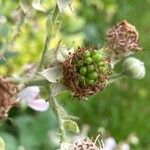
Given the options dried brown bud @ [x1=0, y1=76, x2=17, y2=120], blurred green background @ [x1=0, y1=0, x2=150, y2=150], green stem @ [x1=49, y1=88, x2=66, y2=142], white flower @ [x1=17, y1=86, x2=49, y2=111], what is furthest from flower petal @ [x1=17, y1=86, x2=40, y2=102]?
blurred green background @ [x1=0, y1=0, x2=150, y2=150]

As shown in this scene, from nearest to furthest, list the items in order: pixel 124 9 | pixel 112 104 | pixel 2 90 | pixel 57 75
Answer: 1. pixel 2 90
2. pixel 57 75
3. pixel 112 104
4. pixel 124 9

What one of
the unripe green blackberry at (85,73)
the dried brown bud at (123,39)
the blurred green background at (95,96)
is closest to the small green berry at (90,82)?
the unripe green blackberry at (85,73)

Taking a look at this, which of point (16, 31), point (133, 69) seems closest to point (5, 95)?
point (16, 31)

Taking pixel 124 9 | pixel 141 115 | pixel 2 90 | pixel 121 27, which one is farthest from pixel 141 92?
pixel 2 90

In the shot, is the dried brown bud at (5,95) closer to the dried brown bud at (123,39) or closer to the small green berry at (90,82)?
the small green berry at (90,82)

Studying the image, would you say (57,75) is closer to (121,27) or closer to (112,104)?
(121,27)

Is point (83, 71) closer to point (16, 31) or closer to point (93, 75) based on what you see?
point (93, 75)
